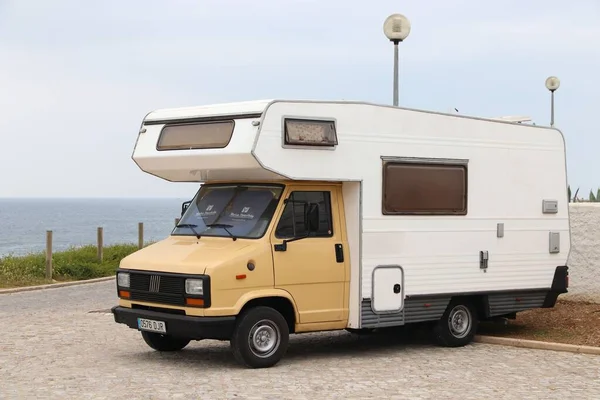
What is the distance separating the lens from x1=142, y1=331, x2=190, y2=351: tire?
1290 cm

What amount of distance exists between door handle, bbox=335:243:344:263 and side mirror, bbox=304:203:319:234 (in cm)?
36

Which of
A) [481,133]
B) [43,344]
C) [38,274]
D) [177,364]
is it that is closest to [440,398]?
[177,364]

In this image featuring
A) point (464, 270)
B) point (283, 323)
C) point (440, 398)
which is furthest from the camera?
point (464, 270)

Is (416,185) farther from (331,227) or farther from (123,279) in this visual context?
(123,279)

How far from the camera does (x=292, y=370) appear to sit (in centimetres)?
1157

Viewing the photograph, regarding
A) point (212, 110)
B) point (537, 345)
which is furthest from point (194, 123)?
point (537, 345)

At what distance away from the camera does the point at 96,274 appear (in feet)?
84.0

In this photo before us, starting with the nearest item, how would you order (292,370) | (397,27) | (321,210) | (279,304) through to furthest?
(292,370)
(279,304)
(321,210)
(397,27)

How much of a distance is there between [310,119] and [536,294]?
449cm

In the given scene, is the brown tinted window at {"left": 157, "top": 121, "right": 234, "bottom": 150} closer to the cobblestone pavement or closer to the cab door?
the cab door

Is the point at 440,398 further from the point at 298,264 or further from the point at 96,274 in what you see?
the point at 96,274

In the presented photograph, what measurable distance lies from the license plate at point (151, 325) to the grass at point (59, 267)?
1139 cm

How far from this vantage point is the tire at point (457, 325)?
536 inches

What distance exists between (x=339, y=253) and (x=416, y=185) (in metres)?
1.43
